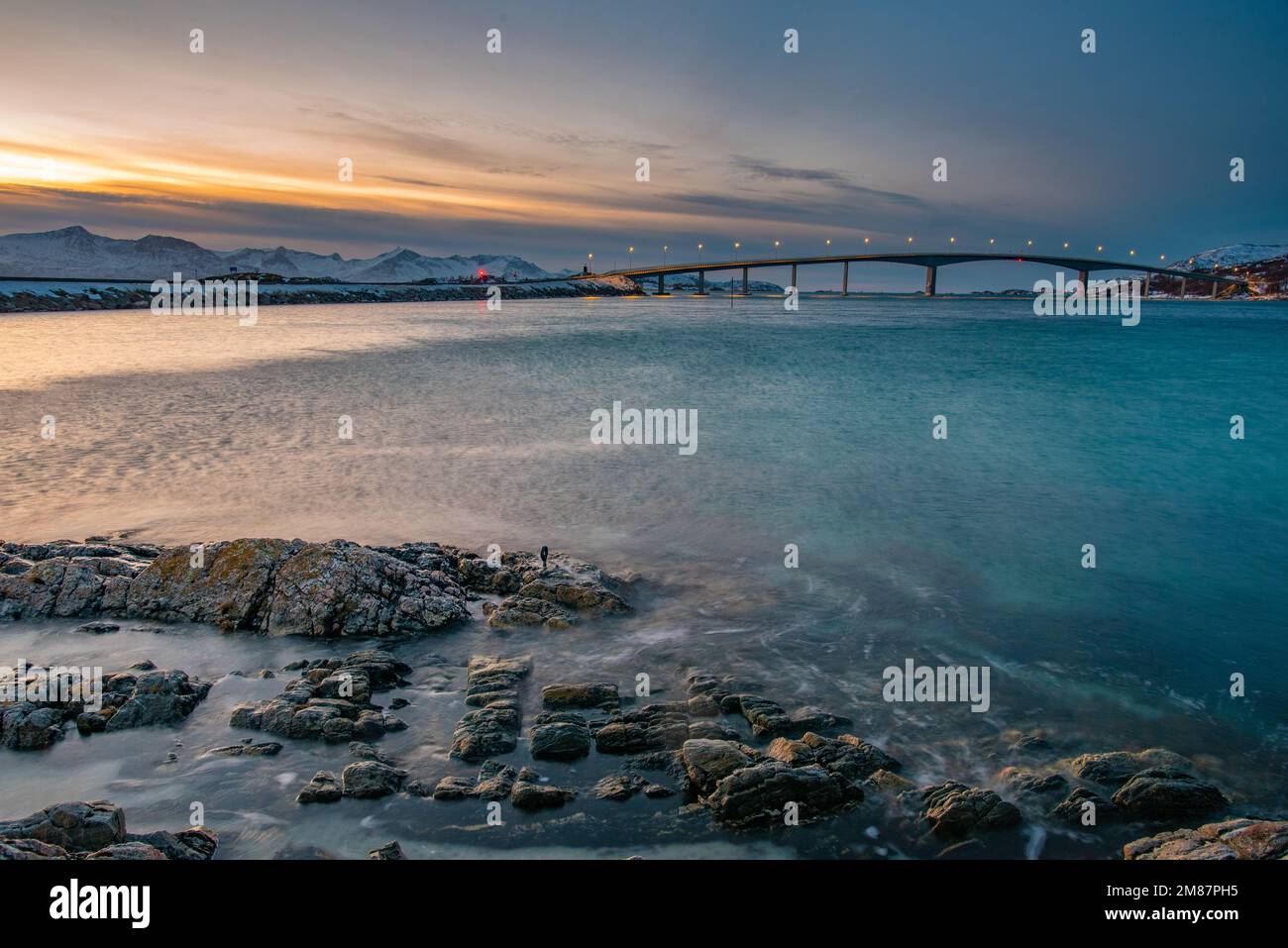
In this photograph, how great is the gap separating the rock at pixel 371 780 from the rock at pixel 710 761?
262 centimetres

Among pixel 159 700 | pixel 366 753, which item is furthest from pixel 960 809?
pixel 159 700

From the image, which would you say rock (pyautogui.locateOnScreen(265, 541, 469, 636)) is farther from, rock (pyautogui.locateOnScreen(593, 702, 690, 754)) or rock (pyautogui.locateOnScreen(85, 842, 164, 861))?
rock (pyautogui.locateOnScreen(85, 842, 164, 861))

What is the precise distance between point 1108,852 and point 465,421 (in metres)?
24.3

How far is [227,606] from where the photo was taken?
10148 mm

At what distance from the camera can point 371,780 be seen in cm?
668

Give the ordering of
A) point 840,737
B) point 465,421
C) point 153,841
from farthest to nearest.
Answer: point 465,421, point 840,737, point 153,841

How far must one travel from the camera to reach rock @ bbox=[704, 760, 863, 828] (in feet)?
21.0

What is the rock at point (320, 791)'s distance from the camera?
21.4 ft

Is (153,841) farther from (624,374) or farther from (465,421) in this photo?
(624,374)

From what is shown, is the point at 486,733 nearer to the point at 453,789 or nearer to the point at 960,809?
the point at 453,789

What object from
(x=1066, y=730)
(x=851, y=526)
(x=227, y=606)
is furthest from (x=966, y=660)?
(x=227, y=606)

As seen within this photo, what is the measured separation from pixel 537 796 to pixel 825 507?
38.9 ft
